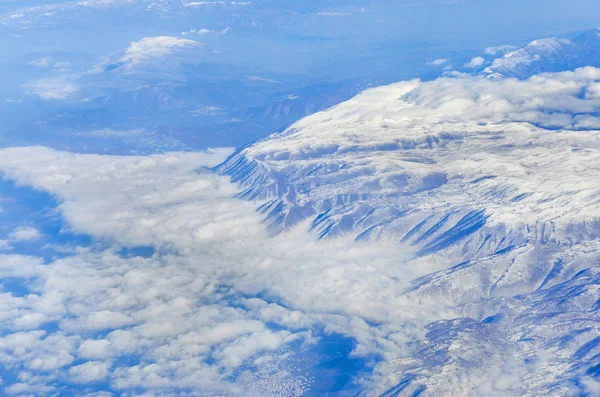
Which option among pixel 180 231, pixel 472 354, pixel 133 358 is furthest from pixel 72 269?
pixel 472 354

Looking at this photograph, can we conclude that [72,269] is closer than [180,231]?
Yes

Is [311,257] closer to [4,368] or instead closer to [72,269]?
[72,269]

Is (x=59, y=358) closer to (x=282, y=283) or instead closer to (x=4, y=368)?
(x=4, y=368)

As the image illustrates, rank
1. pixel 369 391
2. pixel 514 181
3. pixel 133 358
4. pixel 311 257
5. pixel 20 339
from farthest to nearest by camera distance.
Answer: pixel 514 181 → pixel 311 257 → pixel 20 339 → pixel 133 358 → pixel 369 391

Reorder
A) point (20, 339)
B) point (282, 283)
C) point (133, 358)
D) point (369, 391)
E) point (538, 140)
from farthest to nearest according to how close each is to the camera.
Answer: point (538, 140) → point (282, 283) → point (20, 339) → point (133, 358) → point (369, 391)

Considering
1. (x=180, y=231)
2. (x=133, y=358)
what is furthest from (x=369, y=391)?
(x=180, y=231)

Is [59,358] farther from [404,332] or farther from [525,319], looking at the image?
[525,319]

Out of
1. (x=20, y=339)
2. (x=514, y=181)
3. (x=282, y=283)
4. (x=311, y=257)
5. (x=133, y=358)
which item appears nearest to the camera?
(x=133, y=358)

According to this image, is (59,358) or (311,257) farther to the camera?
(311,257)

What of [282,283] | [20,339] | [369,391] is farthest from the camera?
[282,283]
